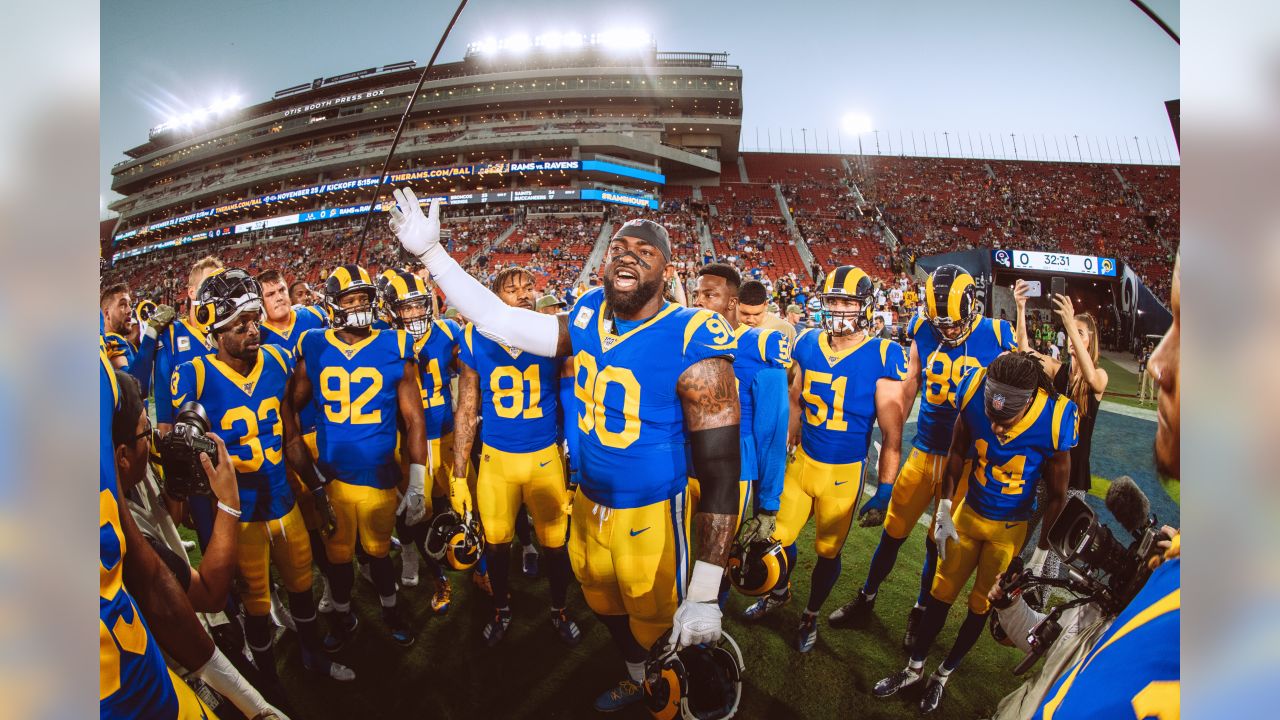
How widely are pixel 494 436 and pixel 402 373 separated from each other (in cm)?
78

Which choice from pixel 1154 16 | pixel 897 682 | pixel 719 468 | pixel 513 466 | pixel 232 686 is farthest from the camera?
pixel 513 466

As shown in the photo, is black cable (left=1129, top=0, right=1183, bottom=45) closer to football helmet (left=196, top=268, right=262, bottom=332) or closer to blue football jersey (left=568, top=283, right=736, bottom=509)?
blue football jersey (left=568, top=283, right=736, bottom=509)

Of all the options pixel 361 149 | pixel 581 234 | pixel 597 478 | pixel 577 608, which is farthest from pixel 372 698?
pixel 361 149

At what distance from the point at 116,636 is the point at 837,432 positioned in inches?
143

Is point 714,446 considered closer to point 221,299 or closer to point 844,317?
point 844,317

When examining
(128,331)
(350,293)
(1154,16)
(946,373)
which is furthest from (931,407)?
(128,331)

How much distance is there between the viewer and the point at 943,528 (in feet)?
10.8

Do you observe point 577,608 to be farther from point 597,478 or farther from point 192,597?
point 192,597

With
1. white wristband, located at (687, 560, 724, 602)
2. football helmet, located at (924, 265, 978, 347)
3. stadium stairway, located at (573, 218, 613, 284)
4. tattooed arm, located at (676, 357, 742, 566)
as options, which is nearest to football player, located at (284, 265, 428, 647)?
tattooed arm, located at (676, 357, 742, 566)

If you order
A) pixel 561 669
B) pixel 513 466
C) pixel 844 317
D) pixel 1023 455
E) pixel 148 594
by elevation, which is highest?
pixel 844 317

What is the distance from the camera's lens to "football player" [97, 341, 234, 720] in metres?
1.12

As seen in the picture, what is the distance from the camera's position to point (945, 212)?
40875mm

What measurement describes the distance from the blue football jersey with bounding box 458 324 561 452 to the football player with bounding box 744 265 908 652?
183 centimetres

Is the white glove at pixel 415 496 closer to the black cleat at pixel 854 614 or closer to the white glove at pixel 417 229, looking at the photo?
the white glove at pixel 417 229
